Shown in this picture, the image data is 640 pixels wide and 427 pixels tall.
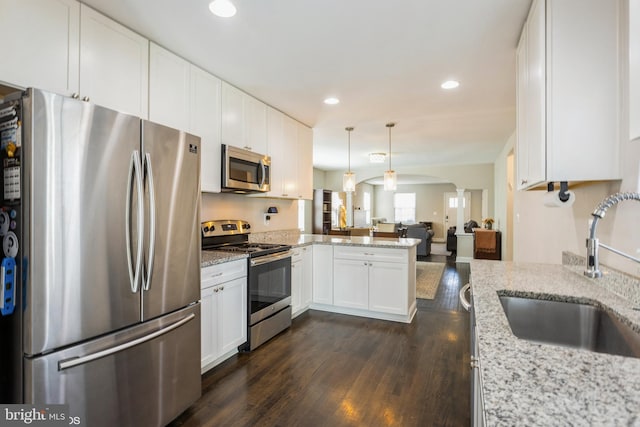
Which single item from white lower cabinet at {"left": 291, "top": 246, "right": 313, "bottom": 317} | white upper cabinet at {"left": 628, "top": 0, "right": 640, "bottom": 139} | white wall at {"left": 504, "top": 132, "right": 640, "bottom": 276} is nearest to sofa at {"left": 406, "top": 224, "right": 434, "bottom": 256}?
white wall at {"left": 504, "top": 132, "right": 640, "bottom": 276}

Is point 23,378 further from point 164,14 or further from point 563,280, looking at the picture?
point 563,280

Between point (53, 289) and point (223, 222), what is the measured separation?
6.54 feet

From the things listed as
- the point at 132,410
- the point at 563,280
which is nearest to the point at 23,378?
the point at 132,410

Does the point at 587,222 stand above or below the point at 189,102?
below

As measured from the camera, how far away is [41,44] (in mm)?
1738

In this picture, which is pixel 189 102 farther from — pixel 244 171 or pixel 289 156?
pixel 289 156

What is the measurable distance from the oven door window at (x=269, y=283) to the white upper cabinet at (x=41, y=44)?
184 centimetres

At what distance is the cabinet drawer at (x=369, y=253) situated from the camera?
11.2 feet

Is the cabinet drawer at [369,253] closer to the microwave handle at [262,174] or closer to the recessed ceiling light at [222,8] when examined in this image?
the microwave handle at [262,174]

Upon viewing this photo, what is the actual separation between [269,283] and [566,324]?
2.26 m

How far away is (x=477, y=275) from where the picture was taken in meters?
1.83

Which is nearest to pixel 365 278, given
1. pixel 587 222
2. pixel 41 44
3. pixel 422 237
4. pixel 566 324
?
pixel 587 222

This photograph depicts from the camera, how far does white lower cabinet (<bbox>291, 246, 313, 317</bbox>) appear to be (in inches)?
138

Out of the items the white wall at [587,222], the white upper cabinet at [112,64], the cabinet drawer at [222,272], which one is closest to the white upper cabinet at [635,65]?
the white wall at [587,222]
